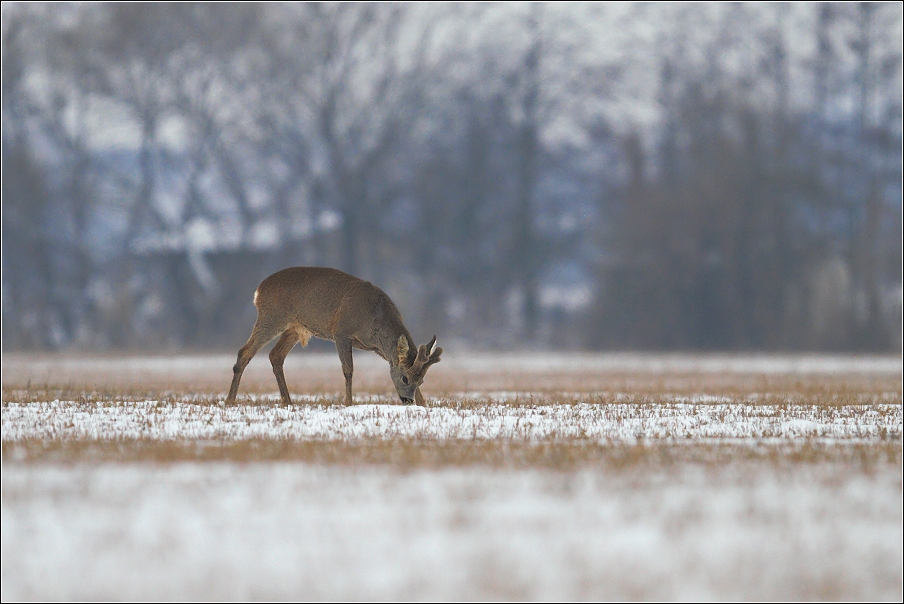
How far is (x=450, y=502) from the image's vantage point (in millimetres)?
8383

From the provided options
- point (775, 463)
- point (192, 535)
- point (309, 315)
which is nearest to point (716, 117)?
point (309, 315)

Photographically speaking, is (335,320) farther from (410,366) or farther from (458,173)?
(458,173)

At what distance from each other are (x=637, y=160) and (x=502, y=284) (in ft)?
21.2

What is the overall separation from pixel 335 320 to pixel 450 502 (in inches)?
318

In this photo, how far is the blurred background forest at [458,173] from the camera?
4403 cm

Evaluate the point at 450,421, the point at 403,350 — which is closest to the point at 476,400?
the point at 403,350

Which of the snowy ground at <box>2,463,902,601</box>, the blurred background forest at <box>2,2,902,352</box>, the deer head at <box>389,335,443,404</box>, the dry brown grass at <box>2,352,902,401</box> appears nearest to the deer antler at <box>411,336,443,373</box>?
the deer head at <box>389,335,443,404</box>

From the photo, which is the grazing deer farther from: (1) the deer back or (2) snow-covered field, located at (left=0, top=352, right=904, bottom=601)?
(2) snow-covered field, located at (left=0, top=352, right=904, bottom=601)

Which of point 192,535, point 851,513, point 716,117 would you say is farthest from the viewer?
point 716,117

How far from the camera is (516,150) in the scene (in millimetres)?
49844

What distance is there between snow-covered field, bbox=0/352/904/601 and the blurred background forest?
29.6 meters

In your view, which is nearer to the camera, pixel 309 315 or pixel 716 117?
pixel 309 315

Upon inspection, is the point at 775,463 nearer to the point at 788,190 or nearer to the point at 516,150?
the point at 788,190

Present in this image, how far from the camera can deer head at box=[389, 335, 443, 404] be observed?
608 inches
